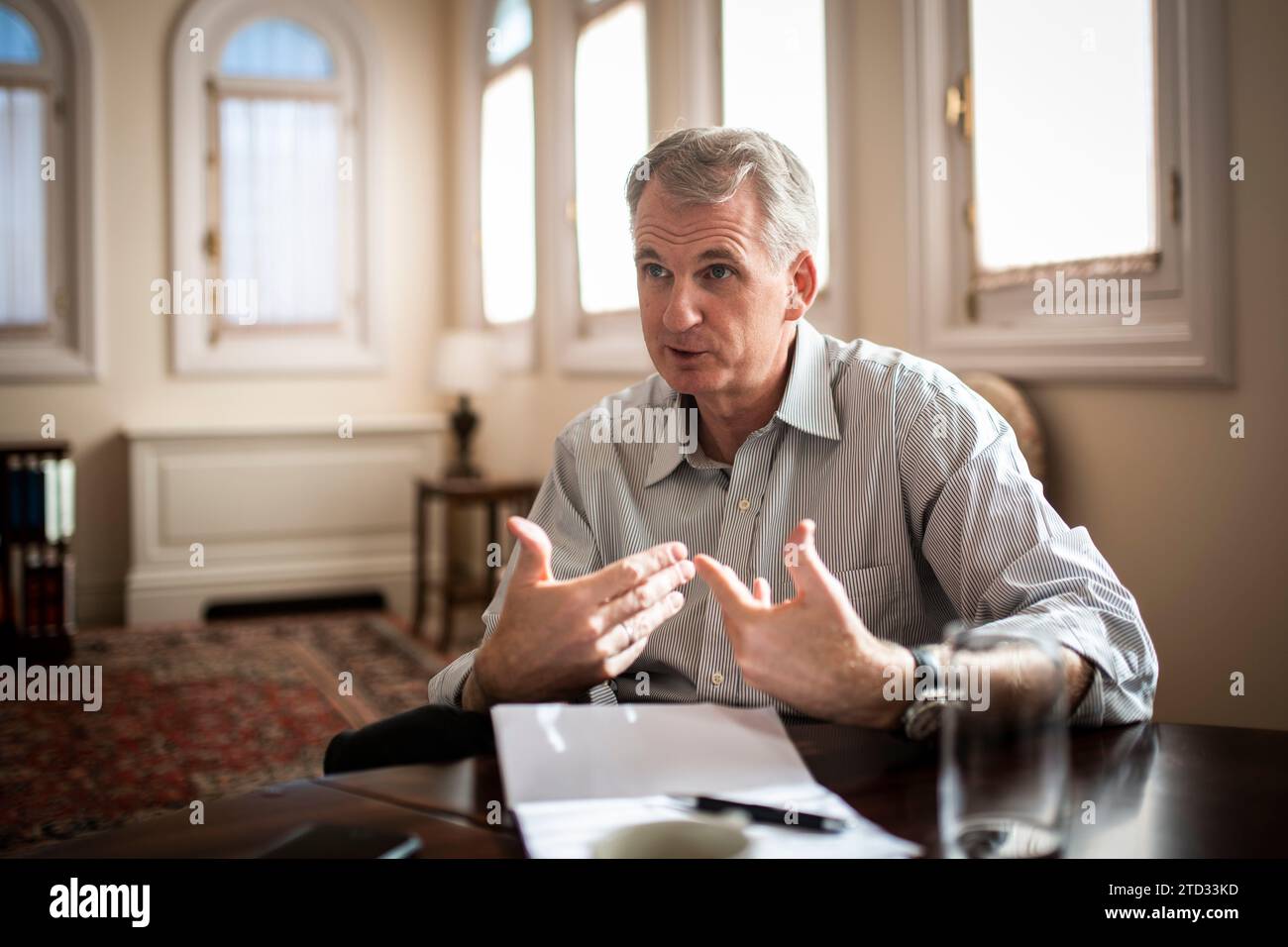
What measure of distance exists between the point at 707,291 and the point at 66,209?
475 cm

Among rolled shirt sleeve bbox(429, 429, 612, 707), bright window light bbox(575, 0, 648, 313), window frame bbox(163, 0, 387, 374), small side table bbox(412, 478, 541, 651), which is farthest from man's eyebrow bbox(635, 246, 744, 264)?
window frame bbox(163, 0, 387, 374)

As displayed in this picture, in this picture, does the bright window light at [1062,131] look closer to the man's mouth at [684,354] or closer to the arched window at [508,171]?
the man's mouth at [684,354]

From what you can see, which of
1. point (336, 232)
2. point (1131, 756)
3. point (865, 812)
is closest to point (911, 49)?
point (1131, 756)

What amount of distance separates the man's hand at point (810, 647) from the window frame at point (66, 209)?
510 centimetres

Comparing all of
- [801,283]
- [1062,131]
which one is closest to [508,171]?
[1062,131]

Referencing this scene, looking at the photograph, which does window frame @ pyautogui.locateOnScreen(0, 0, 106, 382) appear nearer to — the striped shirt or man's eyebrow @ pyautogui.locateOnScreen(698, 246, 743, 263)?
the striped shirt

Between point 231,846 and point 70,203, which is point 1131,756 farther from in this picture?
point 70,203

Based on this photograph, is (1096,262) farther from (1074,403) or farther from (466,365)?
(466,365)

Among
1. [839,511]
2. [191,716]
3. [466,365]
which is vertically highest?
[466,365]

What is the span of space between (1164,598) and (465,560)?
422 cm

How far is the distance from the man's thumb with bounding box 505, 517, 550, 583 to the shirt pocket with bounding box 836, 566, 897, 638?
1.57 feet

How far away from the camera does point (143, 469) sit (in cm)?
533

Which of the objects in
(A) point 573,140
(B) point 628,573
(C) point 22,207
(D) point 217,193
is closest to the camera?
(B) point 628,573

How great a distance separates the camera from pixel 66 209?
536 cm
